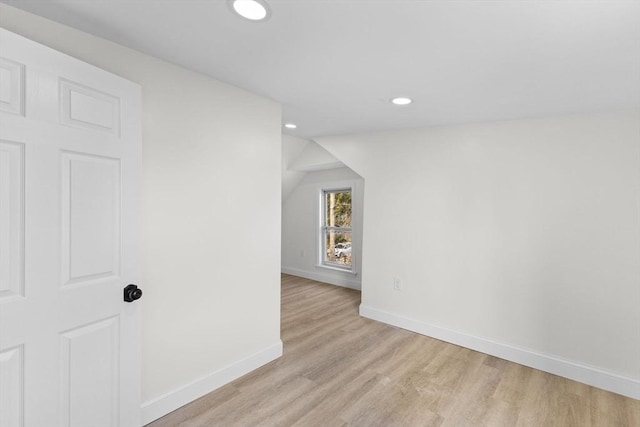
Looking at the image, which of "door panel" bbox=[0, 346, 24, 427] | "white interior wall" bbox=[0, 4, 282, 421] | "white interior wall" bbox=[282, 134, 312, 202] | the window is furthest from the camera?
the window

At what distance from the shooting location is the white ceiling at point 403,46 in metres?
1.31

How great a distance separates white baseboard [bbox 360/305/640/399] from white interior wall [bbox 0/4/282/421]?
5.18ft

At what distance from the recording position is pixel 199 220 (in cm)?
212

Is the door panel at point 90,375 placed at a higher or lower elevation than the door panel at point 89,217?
lower

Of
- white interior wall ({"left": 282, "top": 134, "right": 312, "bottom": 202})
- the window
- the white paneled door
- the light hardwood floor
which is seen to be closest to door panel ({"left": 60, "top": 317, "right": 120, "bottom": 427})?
the white paneled door

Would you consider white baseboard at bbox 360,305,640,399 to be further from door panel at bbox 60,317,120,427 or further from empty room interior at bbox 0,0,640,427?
door panel at bbox 60,317,120,427

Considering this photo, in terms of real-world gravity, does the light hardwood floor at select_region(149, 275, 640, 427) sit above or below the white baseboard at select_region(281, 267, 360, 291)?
below

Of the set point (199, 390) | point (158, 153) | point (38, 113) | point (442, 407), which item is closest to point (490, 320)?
point (442, 407)

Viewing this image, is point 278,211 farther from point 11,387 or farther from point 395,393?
point 11,387

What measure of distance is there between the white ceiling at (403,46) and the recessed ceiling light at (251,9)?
0.05 meters

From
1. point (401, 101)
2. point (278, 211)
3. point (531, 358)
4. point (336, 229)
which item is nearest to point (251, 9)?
point (401, 101)

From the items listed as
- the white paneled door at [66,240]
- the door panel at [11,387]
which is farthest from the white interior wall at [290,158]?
the door panel at [11,387]

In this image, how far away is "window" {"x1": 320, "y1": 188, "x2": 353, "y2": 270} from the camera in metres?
5.30

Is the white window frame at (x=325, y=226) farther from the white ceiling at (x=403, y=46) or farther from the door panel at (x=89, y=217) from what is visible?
the door panel at (x=89, y=217)
